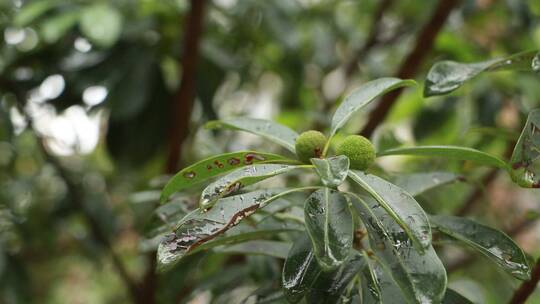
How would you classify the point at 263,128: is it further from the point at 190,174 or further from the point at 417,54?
the point at 417,54

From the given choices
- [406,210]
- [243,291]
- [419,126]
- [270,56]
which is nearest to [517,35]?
[419,126]

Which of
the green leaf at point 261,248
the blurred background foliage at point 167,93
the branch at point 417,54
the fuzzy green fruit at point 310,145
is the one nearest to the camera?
the fuzzy green fruit at point 310,145

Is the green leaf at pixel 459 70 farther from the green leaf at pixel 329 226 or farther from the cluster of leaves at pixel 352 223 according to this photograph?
the green leaf at pixel 329 226

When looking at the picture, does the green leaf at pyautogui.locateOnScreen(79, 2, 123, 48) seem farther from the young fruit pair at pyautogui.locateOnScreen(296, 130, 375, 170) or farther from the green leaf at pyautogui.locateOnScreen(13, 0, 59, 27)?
the young fruit pair at pyautogui.locateOnScreen(296, 130, 375, 170)

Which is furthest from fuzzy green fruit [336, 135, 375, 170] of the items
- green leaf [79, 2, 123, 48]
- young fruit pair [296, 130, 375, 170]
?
green leaf [79, 2, 123, 48]

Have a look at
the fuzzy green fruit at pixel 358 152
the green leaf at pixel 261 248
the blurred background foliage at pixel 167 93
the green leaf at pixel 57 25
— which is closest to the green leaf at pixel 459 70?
the fuzzy green fruit at pixel 358 152
